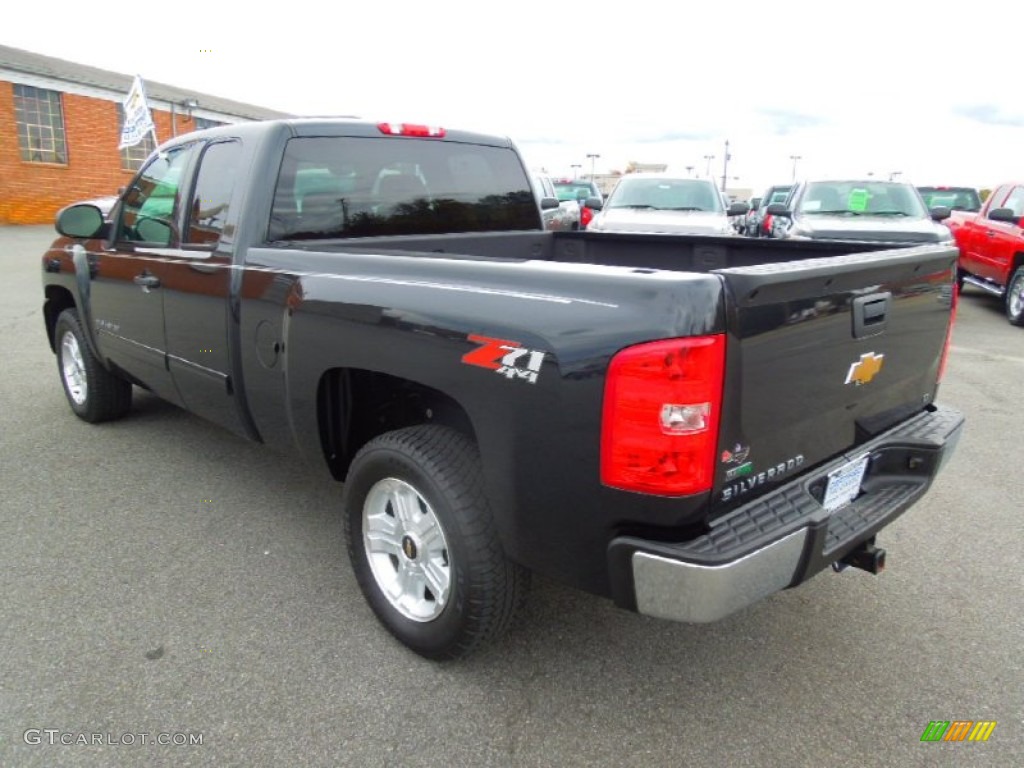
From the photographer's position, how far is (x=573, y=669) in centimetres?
267

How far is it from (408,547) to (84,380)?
3.59 metres

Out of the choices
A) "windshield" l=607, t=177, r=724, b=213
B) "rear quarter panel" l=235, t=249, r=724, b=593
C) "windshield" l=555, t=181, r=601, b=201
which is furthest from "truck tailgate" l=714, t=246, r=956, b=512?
"windshield" l=555, t=181, r=601, b=201

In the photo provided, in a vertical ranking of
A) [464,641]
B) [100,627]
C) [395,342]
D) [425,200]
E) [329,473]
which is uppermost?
[425,200]

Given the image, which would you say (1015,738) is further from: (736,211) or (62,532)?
(736,211)

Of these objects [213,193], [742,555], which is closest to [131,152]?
[213,193]

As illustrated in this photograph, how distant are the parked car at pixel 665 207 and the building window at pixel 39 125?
21766mm

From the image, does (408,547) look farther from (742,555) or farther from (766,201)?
(766,201)

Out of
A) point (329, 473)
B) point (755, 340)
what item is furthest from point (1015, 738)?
point (329, 473)

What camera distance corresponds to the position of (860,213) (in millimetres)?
9867

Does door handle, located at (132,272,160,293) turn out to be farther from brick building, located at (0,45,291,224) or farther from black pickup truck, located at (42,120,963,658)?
brick building, located at (0,45,291,224)

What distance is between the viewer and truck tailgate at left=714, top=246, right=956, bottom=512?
2.00 metres

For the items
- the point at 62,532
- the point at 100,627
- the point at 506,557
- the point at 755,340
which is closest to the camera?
the point at 755,340

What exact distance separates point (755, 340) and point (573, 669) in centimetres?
138

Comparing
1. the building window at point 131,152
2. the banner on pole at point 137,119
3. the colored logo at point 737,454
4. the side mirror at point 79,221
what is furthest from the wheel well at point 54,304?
the building window at point 131,152
